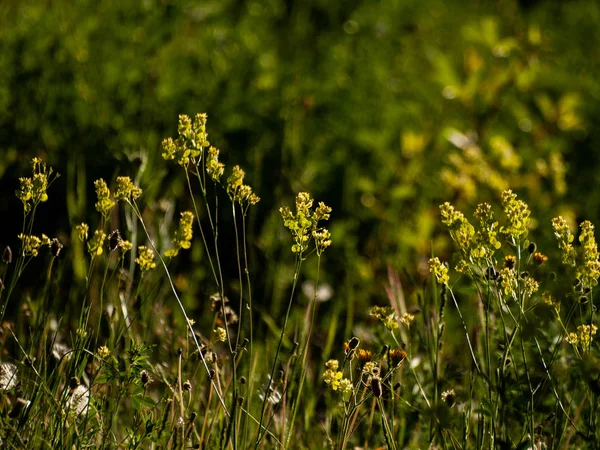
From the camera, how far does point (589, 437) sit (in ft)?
4.42

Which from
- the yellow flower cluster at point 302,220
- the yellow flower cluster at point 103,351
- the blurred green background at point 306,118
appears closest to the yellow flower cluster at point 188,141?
the yellow flower cluster at point 302,220

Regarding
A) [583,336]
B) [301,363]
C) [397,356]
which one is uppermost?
[583,336]

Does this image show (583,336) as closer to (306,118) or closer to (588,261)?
(588,261)

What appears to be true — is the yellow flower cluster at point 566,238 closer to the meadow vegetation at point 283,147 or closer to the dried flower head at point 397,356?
the dried flower head at point 397,356

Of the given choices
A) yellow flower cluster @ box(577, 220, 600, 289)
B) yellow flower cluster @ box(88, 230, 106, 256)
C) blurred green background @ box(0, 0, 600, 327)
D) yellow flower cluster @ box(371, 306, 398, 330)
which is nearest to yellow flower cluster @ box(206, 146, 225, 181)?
yellow flower cluster @ box(88, 230, 106, 256)

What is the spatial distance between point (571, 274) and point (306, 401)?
68 cm

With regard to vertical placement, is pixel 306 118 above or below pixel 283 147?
above

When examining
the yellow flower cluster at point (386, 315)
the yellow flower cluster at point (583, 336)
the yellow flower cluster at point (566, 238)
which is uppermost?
the yellow flower cluster at point (566, 238)

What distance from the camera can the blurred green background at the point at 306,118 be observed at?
2930 mm

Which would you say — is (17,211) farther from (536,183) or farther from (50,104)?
(536,183)

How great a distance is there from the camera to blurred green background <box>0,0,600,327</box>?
9.61ft

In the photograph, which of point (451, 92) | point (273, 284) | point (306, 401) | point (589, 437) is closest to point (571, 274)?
point (589, 437)

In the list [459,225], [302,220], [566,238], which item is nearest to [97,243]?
[302,220]

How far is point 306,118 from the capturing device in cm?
331
